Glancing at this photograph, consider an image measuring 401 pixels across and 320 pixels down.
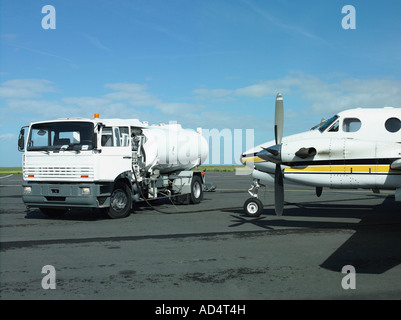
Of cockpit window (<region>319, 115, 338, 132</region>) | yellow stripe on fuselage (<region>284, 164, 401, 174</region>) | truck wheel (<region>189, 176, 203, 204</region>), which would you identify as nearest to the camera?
yellow stripe on fuselage (<region>284, 164, 401, 174</region>)

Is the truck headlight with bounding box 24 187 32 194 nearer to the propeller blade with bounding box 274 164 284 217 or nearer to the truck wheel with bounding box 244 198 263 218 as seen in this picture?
the truck wheel with bounding box 244 198 263 218

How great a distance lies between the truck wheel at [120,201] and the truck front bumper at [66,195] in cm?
39

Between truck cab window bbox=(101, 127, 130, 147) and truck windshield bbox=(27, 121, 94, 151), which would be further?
truck cab window bbox=(101, 127, 130, 147)

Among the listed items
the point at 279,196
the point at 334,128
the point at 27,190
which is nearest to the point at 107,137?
the point at 27,190

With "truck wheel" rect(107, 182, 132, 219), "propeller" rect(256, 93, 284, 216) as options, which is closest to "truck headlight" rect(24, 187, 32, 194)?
"truck wheel" rect(107, 182, 132, 219)

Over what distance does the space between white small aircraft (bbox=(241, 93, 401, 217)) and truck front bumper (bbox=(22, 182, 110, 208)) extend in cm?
503

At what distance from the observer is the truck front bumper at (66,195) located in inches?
471

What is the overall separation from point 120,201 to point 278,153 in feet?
18.3

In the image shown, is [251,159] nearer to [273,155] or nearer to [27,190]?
[273,155]

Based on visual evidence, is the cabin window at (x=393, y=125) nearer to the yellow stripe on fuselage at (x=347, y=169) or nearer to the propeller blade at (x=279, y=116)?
the yellow stripe on fuselage at (x=347, y=169)

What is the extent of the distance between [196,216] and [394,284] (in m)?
Answer: 8.13

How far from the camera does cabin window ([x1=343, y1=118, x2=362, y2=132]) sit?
429 inches

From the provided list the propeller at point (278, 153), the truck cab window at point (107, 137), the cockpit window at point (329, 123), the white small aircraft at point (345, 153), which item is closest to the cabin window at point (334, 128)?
the white small aircraft at point (345, 153)

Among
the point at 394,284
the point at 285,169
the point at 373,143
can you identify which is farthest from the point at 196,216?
the point at 394,284
